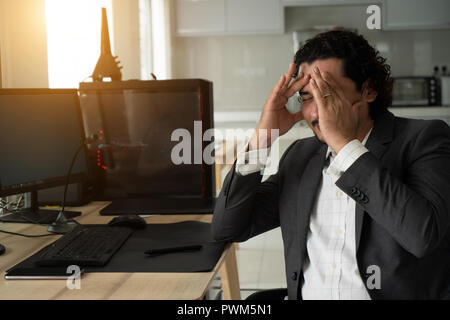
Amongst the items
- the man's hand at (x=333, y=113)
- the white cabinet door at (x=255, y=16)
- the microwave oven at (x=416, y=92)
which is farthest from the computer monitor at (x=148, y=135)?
the microwave oven at (x=416, y=92)

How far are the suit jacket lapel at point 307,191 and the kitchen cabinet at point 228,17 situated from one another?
431 centimetres

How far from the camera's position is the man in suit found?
1120mm

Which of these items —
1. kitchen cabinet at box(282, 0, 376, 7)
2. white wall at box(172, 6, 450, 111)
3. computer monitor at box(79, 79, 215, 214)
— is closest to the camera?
computer monitor at box(79, 79, 215, 214)

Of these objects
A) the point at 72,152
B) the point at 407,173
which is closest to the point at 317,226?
the point at 407,173

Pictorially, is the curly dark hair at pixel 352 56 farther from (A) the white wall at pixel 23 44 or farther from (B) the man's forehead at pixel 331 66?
(A) the white wall at pixel 23 44

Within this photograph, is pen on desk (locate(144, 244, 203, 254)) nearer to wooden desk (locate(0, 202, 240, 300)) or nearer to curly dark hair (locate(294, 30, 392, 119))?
wooden desk (locate(0, 202, 240, 300))

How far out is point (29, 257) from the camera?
1285mm

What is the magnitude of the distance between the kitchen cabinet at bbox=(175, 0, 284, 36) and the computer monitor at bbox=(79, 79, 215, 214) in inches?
147

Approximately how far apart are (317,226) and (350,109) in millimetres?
302

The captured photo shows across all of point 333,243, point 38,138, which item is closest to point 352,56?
point 333,243

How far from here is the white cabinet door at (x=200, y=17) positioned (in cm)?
548

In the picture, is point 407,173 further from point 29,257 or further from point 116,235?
point 29,257

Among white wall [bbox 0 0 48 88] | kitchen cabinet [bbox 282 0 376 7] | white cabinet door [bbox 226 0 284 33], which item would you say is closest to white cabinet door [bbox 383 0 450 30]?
kitchen cabinet [bbox 282 0 376 7]

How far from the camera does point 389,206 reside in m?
1.10
